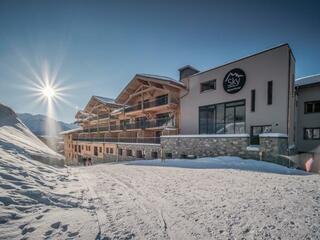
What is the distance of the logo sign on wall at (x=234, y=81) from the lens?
14.0m

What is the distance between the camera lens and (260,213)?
3605 mm

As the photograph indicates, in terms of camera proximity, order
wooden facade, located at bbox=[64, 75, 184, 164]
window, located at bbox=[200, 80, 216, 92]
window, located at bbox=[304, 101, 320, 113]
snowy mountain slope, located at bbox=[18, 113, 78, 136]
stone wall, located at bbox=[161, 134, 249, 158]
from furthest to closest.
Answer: snowy mountain slope, located at bbox=[18, 113, 78, 136] → wooden facade, located at bbox=[64, 75, 184, 164] → window, located at bbox=[200, 80, 216, 92] → window, located at bbox=[304, 101, 320, 113] → stone wall, located at bbox=[161, 134, 249, 158]

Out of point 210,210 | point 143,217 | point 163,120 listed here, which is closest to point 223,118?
point 163,120

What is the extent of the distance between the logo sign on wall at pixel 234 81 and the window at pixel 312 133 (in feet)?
28.6

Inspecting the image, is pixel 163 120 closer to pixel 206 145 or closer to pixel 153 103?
pixel 153 103

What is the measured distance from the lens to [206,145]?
1319 cm

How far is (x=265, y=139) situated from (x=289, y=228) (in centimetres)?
872

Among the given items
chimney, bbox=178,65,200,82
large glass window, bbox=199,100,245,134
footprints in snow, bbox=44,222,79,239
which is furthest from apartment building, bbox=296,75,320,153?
footprints in snow, bbox=44,222,79,239

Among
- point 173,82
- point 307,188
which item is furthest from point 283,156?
point 173,82

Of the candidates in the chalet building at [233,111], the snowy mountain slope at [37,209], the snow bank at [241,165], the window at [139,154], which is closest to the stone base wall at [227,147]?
the chalet building at [233,111]

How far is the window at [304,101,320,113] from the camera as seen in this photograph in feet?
51.4

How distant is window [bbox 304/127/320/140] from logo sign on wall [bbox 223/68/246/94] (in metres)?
8.72

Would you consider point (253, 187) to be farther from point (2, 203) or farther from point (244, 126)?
point (244, 126)

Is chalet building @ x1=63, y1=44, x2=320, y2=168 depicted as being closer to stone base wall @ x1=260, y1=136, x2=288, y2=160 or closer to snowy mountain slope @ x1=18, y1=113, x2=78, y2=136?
stone base wall @ x1=260, y1=136, x2=288, y2=160
